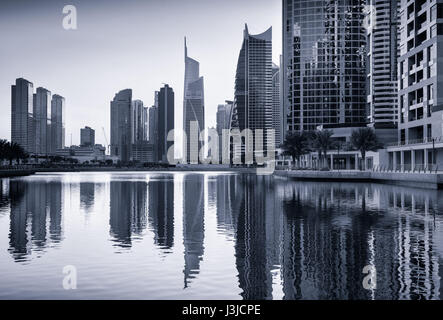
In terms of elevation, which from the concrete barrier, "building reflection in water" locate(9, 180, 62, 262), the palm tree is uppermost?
the palm tree

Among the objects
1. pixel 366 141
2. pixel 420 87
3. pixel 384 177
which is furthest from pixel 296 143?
pixel 384 177

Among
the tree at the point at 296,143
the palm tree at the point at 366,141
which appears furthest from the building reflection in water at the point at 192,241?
the tree at the point at 296,143

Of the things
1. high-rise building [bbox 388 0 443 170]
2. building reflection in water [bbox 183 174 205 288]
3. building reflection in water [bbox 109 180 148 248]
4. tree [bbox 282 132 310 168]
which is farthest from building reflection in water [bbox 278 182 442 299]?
tree [bbox 282 132 310 168]

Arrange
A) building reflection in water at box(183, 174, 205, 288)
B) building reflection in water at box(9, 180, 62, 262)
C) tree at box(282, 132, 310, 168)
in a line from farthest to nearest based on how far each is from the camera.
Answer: tree at box(282, 132, 310, 168)
building reflection in water at box(9, 180, 62, 262)
building reflection in water at box(183, 174, 205, 288)

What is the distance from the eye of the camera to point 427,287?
629 inches

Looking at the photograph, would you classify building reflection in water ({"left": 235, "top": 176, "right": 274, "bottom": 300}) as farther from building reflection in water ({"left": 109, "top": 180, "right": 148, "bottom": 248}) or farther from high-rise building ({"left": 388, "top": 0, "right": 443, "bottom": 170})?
high-rise building ({"left": 388, "top": 0, "right": 443, "bottom": 170})

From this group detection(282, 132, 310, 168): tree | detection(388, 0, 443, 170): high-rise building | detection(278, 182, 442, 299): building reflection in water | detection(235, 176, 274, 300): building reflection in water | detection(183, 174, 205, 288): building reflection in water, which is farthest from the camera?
detection(282, 132, 310, 168): tree

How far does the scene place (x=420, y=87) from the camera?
10306 centimetres

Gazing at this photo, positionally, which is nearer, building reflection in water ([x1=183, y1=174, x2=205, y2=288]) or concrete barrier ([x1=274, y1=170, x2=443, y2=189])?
building reflection in water ([x1=183, y1=174, x2=205, y2=288])

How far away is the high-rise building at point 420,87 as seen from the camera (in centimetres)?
9294

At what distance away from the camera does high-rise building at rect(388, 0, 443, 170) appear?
3659 inches
